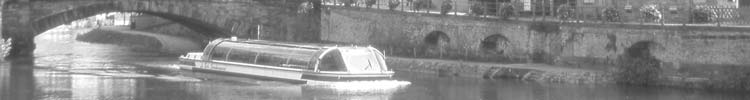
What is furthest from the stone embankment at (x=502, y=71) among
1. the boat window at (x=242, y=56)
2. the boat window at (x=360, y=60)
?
the boat window at (x=242, y=56)

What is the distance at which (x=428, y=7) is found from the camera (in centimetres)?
6938

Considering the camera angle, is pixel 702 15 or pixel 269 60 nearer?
pixel 702 15

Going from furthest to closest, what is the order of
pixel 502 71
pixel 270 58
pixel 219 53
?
pixel 219 53 < pixel 502 71 < pixel 270 58

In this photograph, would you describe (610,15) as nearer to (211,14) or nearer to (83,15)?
(211,14)

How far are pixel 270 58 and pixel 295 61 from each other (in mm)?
1355

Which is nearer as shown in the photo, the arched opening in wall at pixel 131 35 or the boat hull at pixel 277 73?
the boat hull at pixel 277 73

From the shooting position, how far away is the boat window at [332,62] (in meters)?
56.9

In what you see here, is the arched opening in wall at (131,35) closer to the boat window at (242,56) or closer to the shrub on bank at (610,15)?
the boat window at (242,56)

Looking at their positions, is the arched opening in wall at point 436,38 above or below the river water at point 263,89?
above

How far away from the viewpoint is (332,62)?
57188 mm

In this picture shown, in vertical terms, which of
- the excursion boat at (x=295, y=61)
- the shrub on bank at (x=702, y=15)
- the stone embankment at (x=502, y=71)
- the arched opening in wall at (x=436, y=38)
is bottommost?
the stone embankment at (x=502, y=71)

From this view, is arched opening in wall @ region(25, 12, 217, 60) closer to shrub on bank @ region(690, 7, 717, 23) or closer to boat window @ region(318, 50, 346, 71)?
boat window @ region(318, 50, 346, 71)

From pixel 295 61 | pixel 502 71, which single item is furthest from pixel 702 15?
pixel 295 61

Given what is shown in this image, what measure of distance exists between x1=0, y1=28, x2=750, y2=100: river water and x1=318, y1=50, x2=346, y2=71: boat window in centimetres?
87
